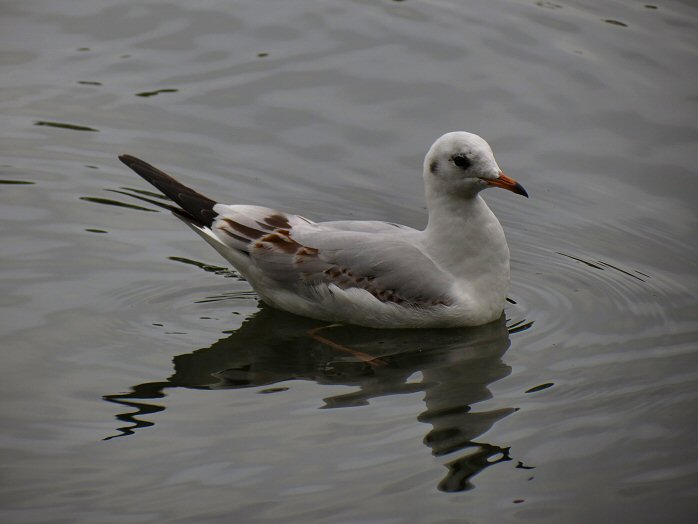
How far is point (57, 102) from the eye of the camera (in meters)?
10.8

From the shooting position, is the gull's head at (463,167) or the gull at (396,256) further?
the gull at (396,256)

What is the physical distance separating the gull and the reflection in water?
0.53 ft

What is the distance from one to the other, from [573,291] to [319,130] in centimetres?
314

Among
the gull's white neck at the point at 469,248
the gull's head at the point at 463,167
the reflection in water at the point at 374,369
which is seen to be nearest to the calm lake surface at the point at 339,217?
the reflection in water at the point at 374,369

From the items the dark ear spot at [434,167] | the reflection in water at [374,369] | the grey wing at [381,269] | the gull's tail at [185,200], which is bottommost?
the reflection in water at [374,369]

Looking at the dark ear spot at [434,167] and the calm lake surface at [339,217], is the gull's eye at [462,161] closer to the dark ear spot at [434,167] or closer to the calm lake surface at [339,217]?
the dark ear spot at [434,167]

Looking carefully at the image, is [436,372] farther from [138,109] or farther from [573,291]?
[138,109]

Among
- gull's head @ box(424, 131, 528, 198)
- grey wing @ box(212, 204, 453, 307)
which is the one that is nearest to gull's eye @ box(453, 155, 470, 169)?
gull's head @ box(424, 131, 528, 198)

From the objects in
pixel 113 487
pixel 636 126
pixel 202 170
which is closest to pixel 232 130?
pixel 202 170

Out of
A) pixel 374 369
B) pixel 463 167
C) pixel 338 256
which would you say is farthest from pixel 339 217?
pixel 374 369

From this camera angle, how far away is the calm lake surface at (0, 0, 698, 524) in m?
6.15

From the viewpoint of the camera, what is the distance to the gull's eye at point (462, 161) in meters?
7.76

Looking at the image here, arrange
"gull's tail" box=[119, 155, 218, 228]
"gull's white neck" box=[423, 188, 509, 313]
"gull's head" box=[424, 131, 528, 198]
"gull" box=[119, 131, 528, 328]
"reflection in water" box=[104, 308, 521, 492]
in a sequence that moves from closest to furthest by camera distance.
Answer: "reflection in water" box=[104, 308, 521, 492], "gull's head" box=[424, 131, 528, 198], "gull" box=[119, 131, 528, 328], "gull's white neck" box=[423, 188, 509, 313], "gull's tail" box=[119, 155, 218, 228]

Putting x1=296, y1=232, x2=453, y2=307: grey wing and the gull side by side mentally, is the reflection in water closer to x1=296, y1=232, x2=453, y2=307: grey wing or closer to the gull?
the gull
